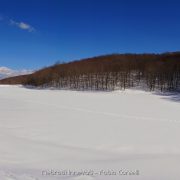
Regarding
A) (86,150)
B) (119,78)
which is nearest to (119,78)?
(119,78)

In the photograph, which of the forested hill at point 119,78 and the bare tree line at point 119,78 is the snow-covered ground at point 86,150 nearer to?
the bare tree line at point 119,78

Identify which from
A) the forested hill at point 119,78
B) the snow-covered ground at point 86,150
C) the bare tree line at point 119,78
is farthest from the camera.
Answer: the forested hill at point 119,78

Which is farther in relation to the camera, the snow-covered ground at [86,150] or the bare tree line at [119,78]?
the bare tree line at [119,78]

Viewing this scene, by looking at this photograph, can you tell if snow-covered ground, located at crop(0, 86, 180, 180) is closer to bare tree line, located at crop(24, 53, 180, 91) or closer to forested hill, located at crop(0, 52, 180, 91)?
bare tree line, located at crop(24, 53, 180, 91)

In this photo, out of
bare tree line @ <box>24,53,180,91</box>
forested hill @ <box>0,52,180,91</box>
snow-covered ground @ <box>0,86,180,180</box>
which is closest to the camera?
snow-covered ground @ <box>0,86,180,180</box>

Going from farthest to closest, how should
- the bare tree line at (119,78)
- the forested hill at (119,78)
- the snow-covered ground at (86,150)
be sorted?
the forested hill at (119,78) → the bare tree line at (119,78) → the snow-covered ground at (86,150)

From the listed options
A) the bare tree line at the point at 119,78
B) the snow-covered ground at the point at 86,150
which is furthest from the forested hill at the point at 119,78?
the snow-covered ground at the point at 86,150

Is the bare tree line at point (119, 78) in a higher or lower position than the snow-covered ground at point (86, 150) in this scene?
higher

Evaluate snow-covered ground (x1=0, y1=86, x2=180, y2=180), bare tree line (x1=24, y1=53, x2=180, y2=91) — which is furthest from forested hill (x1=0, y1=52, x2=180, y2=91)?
snow-covered ground (x1=0, y1=86, x2=180, y2=180)

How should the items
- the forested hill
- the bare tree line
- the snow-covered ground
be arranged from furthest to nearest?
the forested hill, the bare tree line, the snow-covered ground

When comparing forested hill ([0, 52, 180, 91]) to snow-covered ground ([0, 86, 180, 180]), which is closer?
snow-covered ground ([0, 86, 180, 180])

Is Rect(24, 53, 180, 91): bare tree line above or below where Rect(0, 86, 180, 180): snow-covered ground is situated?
above

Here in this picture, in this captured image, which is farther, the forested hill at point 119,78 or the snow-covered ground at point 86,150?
the forested hill at point 119,78

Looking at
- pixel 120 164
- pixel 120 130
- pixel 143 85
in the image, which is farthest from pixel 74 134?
pixel 143 85
